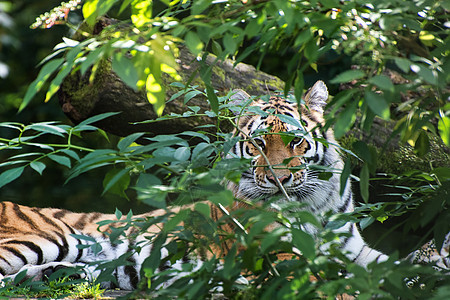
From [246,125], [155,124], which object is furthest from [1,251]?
[246,125]

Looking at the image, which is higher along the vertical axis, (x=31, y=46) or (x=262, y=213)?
(x=262, y=213)

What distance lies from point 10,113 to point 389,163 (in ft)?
12.7

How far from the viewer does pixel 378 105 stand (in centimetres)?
104

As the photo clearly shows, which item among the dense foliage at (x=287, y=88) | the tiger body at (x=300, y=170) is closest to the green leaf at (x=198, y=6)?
the dense foliage at (x=287, y=88)

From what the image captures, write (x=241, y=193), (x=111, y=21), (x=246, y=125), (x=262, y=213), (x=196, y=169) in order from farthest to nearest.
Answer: (x=111, y=21)
(x=246, y=125)
(x=241, y=193)
(x=196, y=169)
(x=262, y=213)

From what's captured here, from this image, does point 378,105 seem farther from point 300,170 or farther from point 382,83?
point 300,170

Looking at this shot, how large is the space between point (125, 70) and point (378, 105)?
494 millimetres

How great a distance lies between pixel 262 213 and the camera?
118 centimetres

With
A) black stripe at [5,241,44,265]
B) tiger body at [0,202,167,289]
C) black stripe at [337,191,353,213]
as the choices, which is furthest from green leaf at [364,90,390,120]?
black stripe at [5,241,44,265]

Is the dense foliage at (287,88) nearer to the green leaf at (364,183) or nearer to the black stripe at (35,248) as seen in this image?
the green leaf at (364,183)

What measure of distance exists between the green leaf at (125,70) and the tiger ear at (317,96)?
95.6 inches

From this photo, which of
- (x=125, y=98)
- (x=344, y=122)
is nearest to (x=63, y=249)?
(x=125, y=98)

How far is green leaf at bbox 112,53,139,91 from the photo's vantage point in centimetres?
99

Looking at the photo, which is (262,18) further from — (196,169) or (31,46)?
(31,46)
